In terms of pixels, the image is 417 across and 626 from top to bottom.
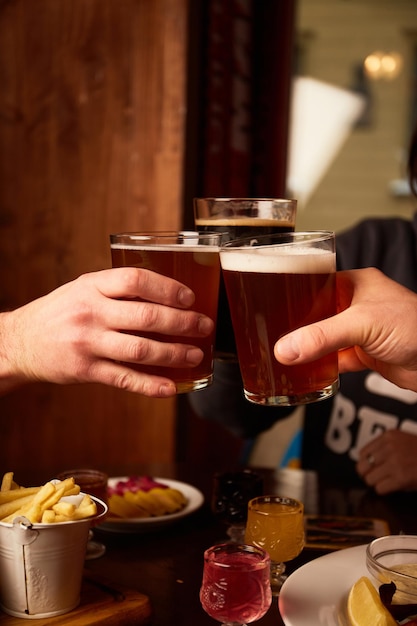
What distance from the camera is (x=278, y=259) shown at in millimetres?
1000

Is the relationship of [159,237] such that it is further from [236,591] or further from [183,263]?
[236,591]

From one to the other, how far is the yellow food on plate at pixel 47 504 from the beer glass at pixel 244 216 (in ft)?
1.22

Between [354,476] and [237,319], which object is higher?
[237,319]

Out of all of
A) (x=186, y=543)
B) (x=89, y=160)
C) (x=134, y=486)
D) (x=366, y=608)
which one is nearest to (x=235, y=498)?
(x=186, y=543)

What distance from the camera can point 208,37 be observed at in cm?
306

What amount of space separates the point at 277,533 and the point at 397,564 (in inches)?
7.4

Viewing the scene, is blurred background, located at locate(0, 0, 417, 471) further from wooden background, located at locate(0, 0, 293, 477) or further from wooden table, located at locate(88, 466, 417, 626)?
wooden table, located at locate(88, 466, 417, 626)

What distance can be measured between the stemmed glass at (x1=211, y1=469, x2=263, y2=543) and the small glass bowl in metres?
0.30

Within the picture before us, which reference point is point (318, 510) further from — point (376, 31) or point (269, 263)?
point (376, 31)

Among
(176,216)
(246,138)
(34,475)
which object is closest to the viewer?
(34,475)

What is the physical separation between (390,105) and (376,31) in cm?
78

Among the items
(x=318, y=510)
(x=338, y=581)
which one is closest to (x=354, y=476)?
(x=318, y=510)

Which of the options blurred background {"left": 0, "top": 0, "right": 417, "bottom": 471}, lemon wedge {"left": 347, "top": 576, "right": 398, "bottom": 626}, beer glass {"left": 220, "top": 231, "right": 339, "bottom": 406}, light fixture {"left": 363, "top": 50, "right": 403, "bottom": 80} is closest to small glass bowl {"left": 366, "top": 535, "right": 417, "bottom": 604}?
lemon wedge {"left": 347, "top": 576, "right": 398, "bottom": 626}

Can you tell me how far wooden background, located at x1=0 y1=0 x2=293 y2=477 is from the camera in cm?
286
